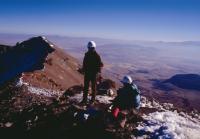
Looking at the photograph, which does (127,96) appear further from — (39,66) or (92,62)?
(39,66)

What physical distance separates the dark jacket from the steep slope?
9271 mm

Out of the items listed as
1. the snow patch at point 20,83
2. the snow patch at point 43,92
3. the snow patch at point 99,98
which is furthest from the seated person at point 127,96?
the snow patch at point 20,83

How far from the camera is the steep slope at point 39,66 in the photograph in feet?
97.6

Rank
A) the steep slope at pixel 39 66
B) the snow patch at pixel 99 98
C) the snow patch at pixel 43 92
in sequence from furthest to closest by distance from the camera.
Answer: the steep slope at pixel 39 66, the snow patch at pixel 43 92, the snow patch at pixel 99 98

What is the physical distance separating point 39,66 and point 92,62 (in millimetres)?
15727

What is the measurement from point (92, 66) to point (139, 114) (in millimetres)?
3760

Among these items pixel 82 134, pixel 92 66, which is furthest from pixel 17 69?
pixel 82 134

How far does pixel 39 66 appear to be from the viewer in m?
33.4

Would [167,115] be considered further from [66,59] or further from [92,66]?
[66,59]

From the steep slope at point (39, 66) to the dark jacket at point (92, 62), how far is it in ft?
30.4

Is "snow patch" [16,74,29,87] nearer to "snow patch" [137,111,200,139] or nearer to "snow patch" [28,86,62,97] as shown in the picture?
"snow patch" [28,86,62,97]

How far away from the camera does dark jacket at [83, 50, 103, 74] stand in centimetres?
1861

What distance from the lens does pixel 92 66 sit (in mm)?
18797

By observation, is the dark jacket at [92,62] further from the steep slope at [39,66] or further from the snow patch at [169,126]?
the steep slope at [39,66]
